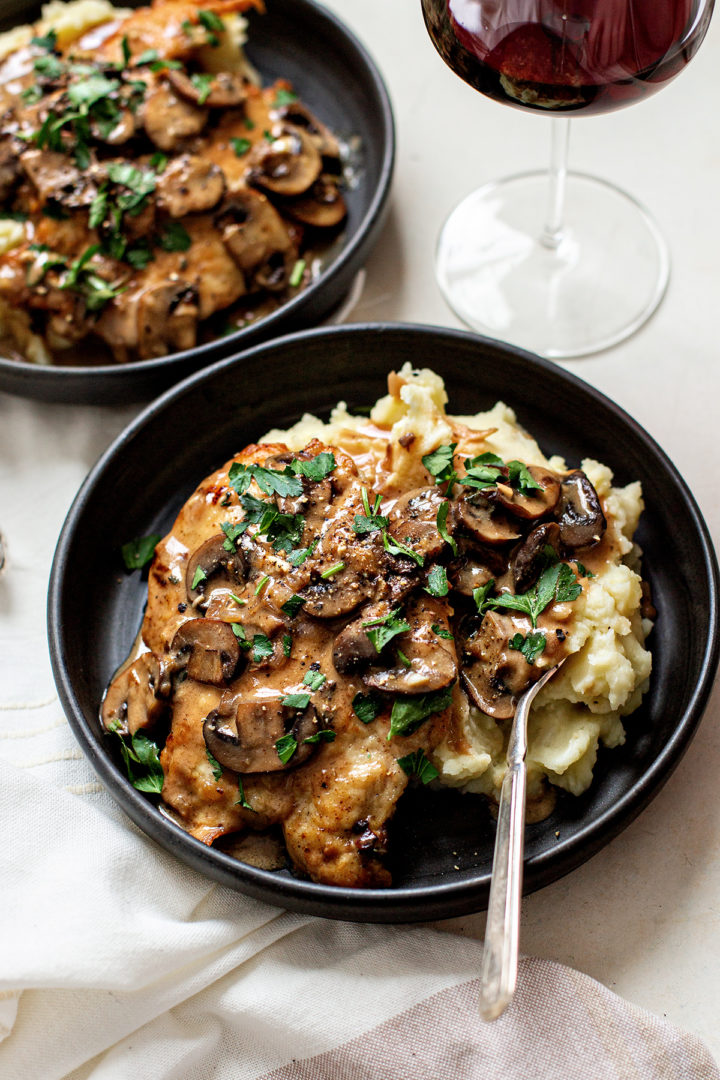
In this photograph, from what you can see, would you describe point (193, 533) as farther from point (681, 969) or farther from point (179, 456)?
point (681, 969)

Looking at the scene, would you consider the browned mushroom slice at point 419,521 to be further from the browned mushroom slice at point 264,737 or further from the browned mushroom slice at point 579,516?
the browned mushroom slice at point 264,737

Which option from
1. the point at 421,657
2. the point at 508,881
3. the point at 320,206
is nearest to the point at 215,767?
the point at 421,657

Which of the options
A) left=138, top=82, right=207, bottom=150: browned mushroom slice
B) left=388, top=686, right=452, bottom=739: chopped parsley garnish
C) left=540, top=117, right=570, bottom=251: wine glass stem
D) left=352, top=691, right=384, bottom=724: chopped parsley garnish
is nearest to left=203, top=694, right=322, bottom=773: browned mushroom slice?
left=352, top=691, right=384, bottom=724: chopped parsley garnish

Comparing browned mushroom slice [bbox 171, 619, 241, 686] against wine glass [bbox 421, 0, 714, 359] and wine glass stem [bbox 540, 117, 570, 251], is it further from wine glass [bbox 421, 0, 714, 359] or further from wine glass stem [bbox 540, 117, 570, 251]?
wine glass stem [bbox 540, 117, 570, 251]

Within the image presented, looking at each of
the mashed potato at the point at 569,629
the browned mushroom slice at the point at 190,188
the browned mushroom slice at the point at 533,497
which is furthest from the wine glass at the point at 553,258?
the browned mushroom slice at the point at 533,497

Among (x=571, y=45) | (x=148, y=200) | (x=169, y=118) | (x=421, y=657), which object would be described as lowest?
(x=421, y=657)

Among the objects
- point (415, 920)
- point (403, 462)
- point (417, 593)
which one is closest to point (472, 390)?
point (403, 462)

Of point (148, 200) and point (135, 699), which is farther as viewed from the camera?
point (148, 200)

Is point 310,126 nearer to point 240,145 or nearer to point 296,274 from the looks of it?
point 240,145

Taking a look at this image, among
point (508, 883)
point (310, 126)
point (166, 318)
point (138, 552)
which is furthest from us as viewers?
point (310, 126)
